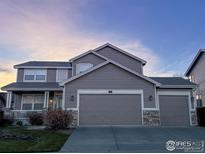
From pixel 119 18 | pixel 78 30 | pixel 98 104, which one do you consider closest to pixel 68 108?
pixel 98 104

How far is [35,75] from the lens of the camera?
2500 cm

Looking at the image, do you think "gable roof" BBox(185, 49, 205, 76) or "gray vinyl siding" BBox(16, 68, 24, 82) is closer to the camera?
"gray vinyl siding" BBox(16, 68, 24, 82)

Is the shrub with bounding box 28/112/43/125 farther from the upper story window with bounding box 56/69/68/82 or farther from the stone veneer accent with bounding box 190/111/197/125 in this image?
the stone veneer accent with bounding box 190/111/197/125

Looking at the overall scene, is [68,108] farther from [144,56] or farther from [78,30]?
[144,56]

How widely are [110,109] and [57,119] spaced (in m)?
4.68

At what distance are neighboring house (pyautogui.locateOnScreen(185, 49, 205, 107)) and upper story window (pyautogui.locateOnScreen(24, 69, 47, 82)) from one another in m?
17.9

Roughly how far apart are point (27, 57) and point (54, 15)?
10924 millimetres

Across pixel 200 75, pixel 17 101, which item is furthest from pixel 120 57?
pixel 17 101

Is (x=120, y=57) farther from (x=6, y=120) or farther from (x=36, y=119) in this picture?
(x=6, y=120)

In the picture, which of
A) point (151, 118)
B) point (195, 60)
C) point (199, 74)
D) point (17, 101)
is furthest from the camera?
point (195, 60)

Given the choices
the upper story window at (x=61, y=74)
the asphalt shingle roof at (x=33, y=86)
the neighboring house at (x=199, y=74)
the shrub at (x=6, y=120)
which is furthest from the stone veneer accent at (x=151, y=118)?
the shrub at (x=6, y=120)

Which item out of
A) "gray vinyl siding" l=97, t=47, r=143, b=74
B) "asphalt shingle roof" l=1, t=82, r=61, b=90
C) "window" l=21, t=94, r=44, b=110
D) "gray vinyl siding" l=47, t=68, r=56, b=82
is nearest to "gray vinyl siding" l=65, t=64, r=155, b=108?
"asphalt shingle roof" l=1, t=82, r=61, b=90

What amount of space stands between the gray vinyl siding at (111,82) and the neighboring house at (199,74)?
397 inches

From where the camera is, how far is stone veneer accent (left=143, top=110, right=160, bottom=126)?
1833cm
